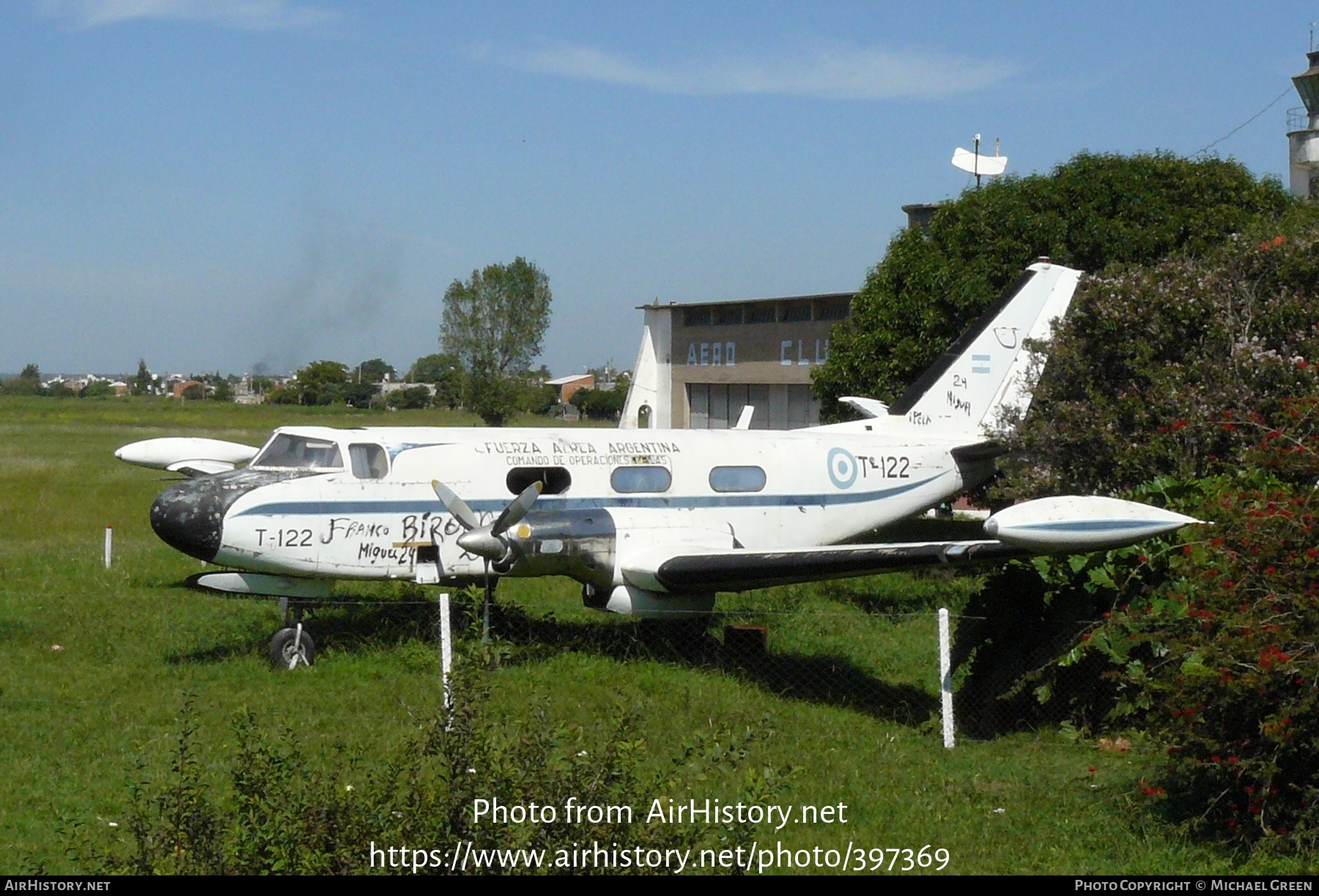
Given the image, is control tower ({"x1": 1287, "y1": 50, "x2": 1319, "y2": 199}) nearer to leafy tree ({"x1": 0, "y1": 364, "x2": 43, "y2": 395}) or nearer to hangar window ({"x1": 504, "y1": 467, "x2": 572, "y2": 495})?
hangar window ({"x1": 504, "y1": 467, "x2": 572, "y2": 495})

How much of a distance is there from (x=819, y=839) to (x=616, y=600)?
19.0 ft

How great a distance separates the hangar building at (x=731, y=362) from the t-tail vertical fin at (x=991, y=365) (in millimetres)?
25360

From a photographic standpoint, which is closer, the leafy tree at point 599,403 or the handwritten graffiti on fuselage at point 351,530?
the handwritten graffiti on fuselage at point 351,530

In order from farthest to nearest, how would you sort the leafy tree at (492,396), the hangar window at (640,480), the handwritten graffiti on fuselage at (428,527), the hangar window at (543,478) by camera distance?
the leafy tree at (492,396) → the hangar window at (640,480) → the hangar window at (543,478) → the handwritten graffiti on fuselage at (428,527)

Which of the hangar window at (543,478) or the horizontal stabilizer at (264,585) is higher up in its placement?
the hangar window at (543,478)

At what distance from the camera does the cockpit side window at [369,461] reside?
1357 cm

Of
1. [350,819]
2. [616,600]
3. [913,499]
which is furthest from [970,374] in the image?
[350,819]

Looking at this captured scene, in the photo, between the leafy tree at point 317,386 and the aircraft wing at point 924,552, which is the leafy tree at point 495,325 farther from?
the aircraft wing at point 924,552

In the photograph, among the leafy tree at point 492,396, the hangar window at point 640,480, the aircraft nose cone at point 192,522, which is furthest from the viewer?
the leafy tree at point 492,396

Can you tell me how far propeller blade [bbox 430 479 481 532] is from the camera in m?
13.3

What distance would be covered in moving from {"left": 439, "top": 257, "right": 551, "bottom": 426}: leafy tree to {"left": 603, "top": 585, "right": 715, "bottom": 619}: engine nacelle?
193 ft

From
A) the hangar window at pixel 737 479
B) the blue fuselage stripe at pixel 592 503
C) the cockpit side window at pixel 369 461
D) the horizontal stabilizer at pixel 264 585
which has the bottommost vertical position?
the horizontal stabilizer at pixel 264 585

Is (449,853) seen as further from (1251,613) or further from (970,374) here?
(970,374)

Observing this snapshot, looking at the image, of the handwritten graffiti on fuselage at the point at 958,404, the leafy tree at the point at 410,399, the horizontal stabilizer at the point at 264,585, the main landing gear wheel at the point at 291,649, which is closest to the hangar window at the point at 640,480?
the horizontal stabilizer at the point at 264,585
